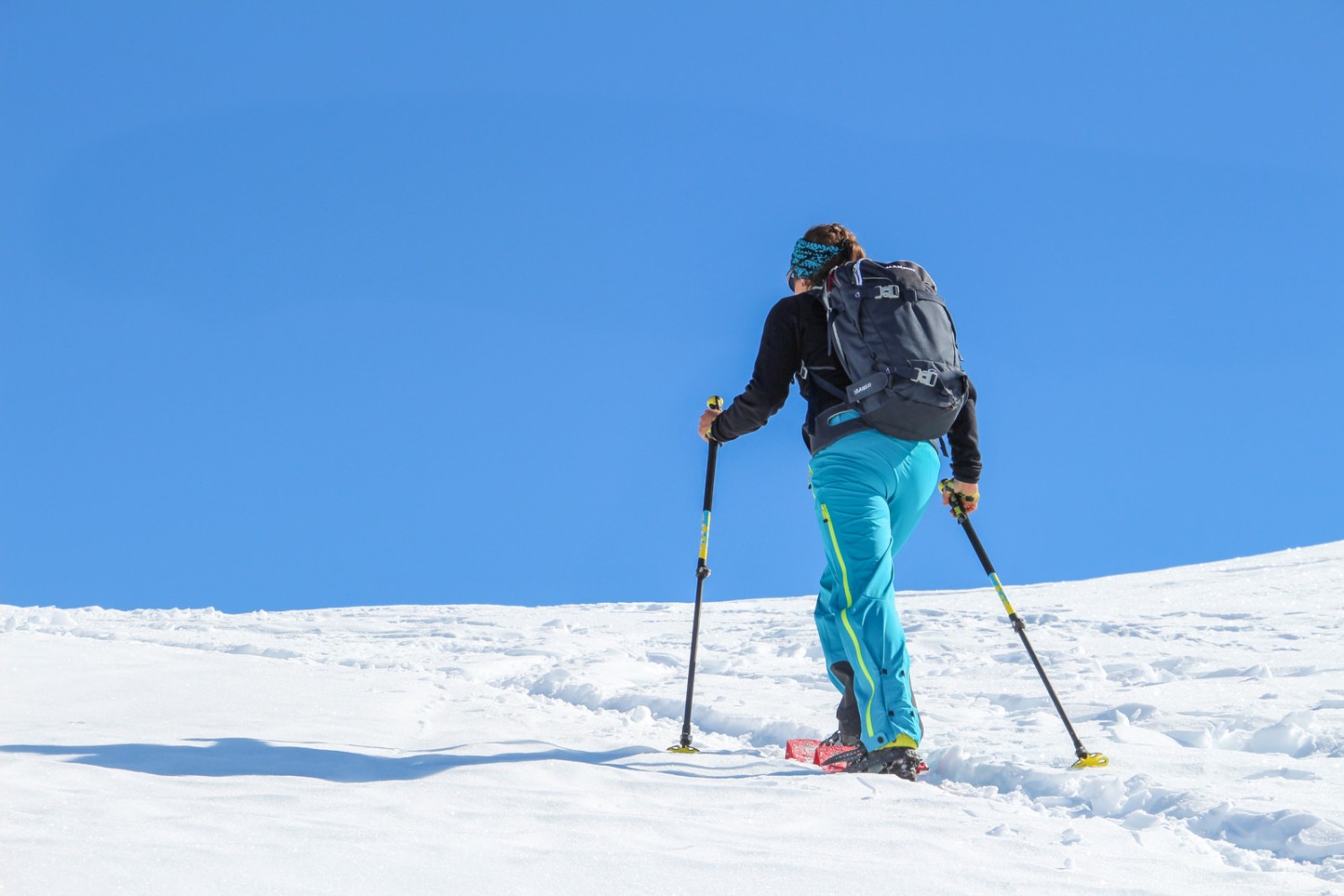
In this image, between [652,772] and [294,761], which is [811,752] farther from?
[294,761]

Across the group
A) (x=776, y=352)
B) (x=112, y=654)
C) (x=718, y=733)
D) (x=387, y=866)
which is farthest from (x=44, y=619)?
(x=387, y=866)

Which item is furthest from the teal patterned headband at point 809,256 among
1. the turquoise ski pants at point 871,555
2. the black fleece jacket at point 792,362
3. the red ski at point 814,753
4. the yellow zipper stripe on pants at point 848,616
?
the red ski at point 814,753

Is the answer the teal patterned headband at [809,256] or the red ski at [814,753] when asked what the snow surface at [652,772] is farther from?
the teal patterned headband at [809,256]

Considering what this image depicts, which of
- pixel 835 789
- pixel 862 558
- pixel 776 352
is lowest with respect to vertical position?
pixel 835 789

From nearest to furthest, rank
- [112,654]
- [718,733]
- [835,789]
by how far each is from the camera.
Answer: [835,789] → [718,733] → [112,654]

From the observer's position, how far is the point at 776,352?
4703mm

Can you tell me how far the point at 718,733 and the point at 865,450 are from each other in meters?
1.91

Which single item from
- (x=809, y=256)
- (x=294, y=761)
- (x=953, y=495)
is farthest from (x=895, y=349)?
(x=294, y=761)

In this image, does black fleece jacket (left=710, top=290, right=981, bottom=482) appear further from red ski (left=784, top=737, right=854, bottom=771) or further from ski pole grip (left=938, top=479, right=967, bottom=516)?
red ski (left=784, top=737, right=854, bottom=771)

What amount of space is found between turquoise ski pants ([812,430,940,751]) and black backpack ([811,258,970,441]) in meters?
0.14

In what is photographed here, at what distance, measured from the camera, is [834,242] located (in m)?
4.93

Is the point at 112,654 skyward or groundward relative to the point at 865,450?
groundward

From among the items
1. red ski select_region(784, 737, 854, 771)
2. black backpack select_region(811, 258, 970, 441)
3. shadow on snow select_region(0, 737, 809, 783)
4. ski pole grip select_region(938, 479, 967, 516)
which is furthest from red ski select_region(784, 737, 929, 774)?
black backpack select_region(811, 258, 970, 441)

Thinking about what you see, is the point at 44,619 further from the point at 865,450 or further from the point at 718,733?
the point at 865,450
